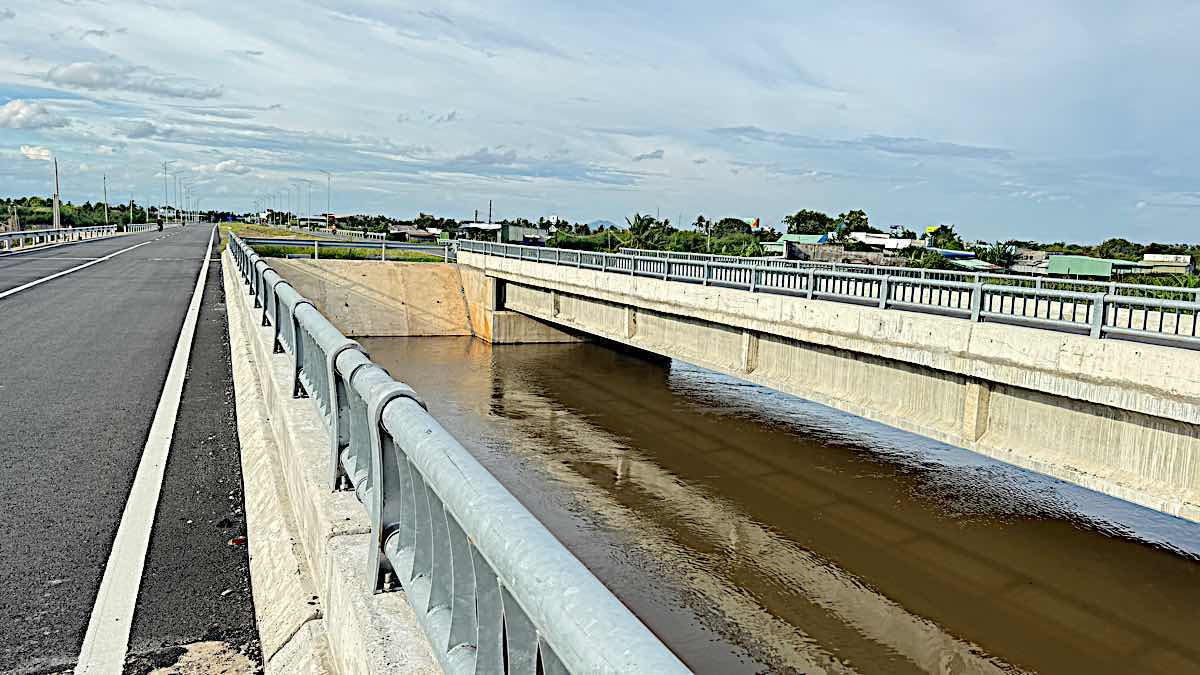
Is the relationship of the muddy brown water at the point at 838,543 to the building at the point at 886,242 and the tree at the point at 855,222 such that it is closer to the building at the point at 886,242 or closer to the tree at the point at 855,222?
the building at the point at 886,242

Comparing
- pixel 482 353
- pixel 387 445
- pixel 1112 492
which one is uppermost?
pixel 387 445

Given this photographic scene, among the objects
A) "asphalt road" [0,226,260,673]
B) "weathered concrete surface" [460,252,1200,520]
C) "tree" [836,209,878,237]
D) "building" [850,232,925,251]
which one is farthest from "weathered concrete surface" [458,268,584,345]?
"tree" [836,209,878,237]

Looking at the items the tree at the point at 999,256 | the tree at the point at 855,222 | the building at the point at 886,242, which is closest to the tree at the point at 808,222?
the tree at the point at 855,222

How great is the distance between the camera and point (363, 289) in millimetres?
40656

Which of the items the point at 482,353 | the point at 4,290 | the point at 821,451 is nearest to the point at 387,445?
the point at 821,451

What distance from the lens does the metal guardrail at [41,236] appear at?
160 ft

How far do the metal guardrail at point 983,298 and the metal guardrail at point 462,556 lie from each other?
9.14m

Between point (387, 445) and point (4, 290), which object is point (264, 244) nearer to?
point (4, 290)

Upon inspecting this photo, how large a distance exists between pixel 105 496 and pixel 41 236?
56.7 metres

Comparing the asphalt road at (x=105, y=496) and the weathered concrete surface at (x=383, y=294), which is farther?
the weathered concrete surface at (x=383, y=294)

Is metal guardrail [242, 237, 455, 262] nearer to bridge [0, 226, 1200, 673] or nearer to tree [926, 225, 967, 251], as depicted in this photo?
bridge [0, 226, 1200, 673]

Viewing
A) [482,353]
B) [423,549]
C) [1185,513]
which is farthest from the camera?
[482,353]

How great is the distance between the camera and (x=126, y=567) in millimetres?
5324

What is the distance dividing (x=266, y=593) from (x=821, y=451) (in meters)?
17.1
